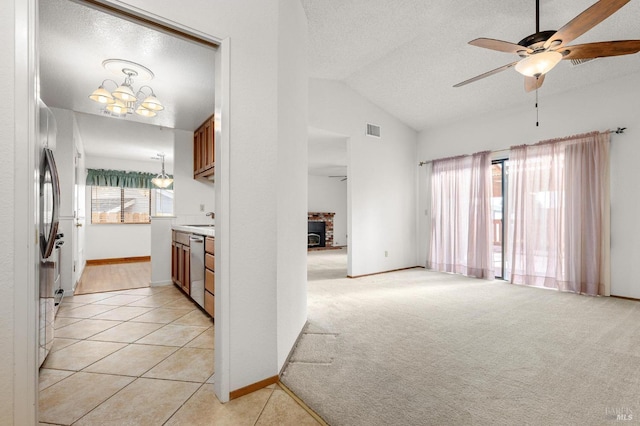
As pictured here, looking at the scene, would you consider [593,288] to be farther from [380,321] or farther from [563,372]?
[380,321]

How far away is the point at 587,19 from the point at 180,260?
15.5 ft

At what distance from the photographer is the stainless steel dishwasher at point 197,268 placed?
313 centimetres

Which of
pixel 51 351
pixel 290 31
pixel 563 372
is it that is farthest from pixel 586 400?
pixel 51 351

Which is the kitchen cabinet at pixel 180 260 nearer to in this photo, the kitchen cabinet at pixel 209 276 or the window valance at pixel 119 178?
the kitchen cabinet at pixel 209 276

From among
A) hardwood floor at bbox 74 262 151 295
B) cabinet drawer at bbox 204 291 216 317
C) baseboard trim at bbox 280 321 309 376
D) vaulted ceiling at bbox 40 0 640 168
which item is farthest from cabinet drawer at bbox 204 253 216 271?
hardwood floor at bbox 74 262 151 295

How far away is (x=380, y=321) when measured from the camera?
299 cm

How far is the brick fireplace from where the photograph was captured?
32.0ft

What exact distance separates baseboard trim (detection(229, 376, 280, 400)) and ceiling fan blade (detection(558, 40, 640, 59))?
3.27 m

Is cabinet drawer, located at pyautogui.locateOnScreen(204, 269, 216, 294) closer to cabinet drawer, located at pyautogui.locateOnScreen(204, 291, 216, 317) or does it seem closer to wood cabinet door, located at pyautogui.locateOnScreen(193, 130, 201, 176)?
cabinet drawer, located at pyautogui.locateOnScreen(204, 291, 216, 317)

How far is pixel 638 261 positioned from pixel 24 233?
5788mm

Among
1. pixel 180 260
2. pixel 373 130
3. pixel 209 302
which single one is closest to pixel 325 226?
pixel 373 130

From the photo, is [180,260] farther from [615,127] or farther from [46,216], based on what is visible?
[615,127]

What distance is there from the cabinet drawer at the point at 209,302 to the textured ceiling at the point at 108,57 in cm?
219

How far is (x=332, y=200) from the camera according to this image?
1051 cm
